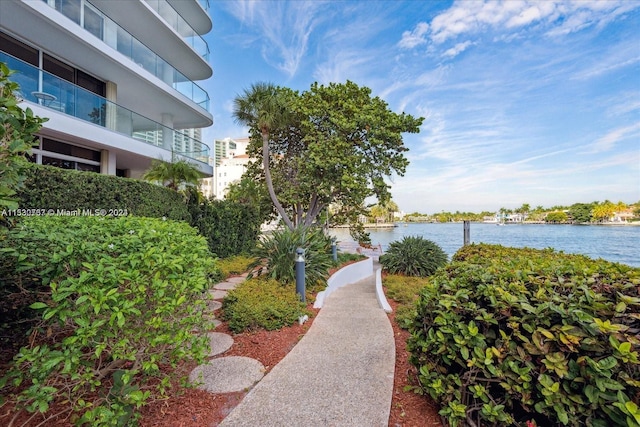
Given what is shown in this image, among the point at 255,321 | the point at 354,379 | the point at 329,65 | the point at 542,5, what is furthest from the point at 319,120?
the point at 354,379

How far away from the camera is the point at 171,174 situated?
9.73 m

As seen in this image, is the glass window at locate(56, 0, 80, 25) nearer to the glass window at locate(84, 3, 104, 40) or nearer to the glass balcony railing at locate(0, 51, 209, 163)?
the glass window at locate(84, 3, 104, 40)

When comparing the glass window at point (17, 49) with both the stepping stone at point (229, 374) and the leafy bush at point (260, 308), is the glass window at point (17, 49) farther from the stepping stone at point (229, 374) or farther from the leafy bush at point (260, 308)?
the stepping stone at point (229, 374)

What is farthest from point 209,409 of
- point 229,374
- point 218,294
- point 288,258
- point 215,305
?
point 288,258

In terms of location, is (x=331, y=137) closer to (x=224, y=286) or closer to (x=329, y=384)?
(x=224, y=286)

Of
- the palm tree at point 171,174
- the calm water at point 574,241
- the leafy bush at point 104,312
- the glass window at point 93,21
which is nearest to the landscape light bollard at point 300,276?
the leafy bush at point 104,312

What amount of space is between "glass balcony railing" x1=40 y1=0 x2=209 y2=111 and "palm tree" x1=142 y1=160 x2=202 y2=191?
4322 mm

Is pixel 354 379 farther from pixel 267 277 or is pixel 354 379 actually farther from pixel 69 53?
pixel 69 53

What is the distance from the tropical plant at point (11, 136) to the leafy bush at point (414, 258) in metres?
10.3

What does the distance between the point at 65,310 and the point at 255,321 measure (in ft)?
9.66

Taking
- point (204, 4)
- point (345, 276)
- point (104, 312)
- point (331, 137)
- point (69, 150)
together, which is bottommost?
point (345, 276)

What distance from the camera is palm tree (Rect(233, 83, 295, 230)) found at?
37.7 feet

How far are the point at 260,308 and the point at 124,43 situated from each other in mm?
11360

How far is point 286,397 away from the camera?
2.76 metres
